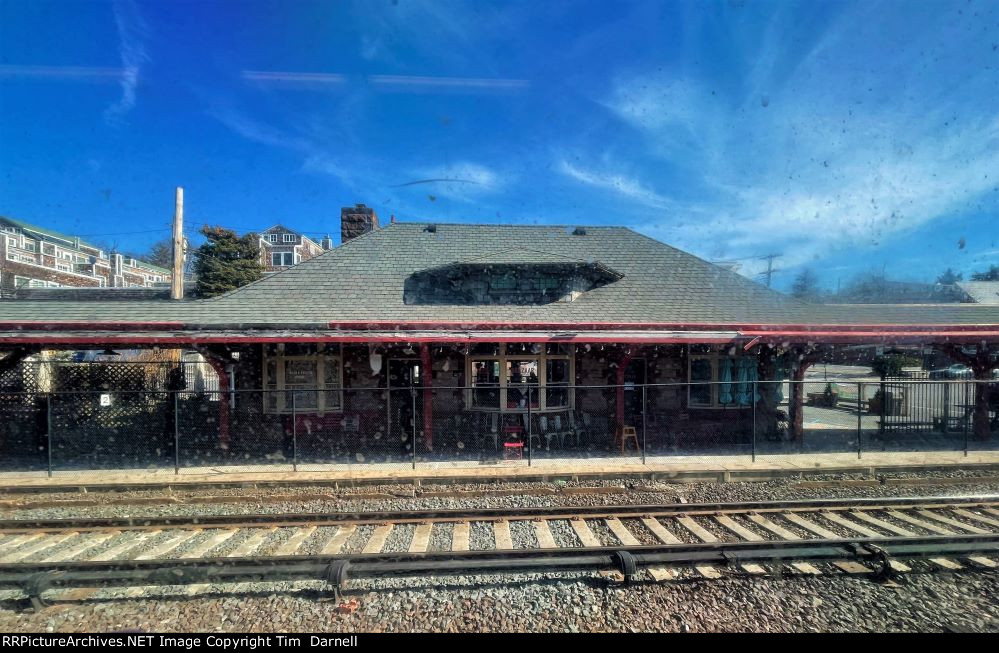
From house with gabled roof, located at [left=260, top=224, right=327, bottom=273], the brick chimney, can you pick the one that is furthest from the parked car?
house with gabled roof, located at [left=260, top=224, right=327, bottom=273]

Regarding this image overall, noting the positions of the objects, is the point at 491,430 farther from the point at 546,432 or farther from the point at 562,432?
the point at 562,432

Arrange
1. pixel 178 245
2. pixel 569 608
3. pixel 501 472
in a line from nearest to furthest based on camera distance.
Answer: pixel 569 608 < pixel 501 472 < pixel 178 245

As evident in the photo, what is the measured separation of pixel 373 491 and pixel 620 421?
5.23 metres

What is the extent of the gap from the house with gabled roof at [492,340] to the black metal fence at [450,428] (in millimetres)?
66

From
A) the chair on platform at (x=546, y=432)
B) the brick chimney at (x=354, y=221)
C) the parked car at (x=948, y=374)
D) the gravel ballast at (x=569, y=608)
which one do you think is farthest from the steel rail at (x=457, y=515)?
the brick chimney at (x=354, y=221)

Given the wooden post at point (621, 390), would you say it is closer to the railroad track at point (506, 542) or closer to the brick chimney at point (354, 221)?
the railroad track at point (506, 542)

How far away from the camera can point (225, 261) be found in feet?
101

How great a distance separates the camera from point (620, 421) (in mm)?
9281

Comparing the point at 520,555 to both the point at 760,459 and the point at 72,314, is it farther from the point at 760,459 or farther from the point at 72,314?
the point at 72,314

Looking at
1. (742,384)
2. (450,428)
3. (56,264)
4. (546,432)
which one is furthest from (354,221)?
(56,264)

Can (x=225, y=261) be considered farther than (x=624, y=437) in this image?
Yes

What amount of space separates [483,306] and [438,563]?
7.46 m

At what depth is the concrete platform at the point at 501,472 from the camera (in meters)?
7.18
